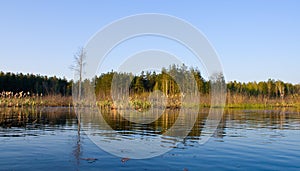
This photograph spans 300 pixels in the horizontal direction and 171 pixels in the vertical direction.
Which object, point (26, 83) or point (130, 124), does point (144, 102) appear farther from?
point (26, 83)

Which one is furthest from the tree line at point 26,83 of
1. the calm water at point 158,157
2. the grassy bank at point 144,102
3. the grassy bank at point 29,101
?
the calm water at point 158,157

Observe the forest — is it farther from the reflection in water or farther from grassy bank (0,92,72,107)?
the reflection in water

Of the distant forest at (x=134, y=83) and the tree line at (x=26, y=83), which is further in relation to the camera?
the tree line at (x=26, y=83)

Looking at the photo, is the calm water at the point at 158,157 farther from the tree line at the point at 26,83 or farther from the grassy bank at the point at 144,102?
the tree line at the point at 26,83

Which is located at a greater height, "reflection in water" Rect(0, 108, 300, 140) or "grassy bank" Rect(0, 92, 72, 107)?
"grassy bank" Rect(0, 92, 72, 107)

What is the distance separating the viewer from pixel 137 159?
383 inches

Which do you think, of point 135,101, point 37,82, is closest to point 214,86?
point 135,101

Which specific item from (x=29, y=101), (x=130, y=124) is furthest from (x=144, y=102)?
(x=130, y=124)

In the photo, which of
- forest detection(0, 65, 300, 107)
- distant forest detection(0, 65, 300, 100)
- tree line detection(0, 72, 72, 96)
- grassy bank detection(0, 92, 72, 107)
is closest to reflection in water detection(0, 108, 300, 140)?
grassy bank detection(0, 92, 72, 107)

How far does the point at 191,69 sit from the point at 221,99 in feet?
56.2

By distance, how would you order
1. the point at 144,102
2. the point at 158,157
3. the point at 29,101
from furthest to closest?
1. the point at 29,101
2. the point at 144,102
3. the point at 158,157

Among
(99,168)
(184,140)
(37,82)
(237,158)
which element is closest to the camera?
(99,168)

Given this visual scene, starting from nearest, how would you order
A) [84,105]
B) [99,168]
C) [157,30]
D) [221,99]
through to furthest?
[99,168] < [157,30] < [84,105] < [221,99]

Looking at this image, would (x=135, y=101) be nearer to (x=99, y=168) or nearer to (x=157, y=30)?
(x=157, y=30)
